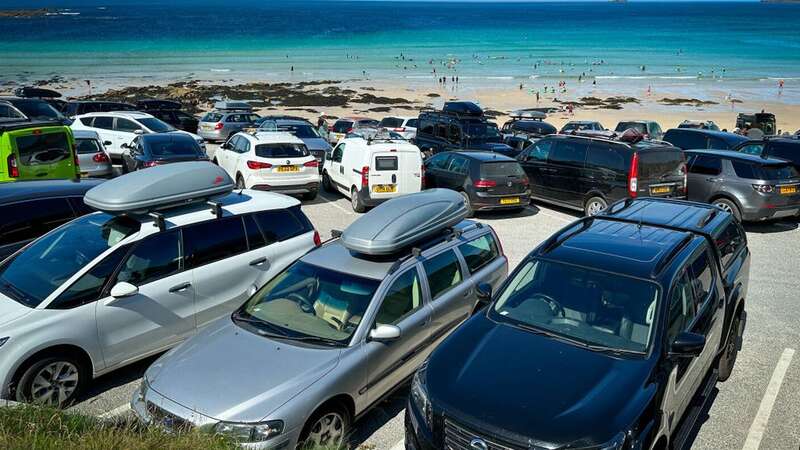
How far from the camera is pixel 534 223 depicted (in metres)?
14.7

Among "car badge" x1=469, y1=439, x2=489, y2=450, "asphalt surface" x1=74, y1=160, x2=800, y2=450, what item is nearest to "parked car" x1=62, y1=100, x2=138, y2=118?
"asphalt surface" x1=74, y1=160, x2=800, y2=450

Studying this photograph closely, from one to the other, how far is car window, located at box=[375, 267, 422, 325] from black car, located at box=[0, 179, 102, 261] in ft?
17.3

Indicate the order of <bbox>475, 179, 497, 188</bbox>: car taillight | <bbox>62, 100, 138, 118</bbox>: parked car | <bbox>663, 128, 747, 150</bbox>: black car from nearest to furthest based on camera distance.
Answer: <bbox>475, 179, 497, 188</bbox>: car taillight → <bbox>663, 128, 747, 150</bbox>: black car → <bbox>62, 100, 138, 118</bbox>: parked car

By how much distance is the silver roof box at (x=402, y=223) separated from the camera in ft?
21.7

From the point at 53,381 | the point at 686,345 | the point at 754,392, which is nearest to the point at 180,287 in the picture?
the point at 53,381

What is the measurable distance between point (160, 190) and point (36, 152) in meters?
6.69

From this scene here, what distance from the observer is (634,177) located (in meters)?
13.6

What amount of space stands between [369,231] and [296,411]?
219cm

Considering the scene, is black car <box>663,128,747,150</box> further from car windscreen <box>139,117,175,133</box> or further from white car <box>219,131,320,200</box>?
car windscreen <box>139,117,175,133</box>

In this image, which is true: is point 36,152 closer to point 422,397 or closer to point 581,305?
point 422,397

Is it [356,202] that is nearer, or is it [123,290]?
[123,290]

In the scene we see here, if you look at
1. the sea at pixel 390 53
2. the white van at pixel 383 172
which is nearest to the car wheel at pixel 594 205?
the white van at pixel 383 172

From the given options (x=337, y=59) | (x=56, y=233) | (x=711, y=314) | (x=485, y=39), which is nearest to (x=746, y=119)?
(x=711, y=314)

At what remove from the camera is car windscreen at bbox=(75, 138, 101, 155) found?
16.6m
